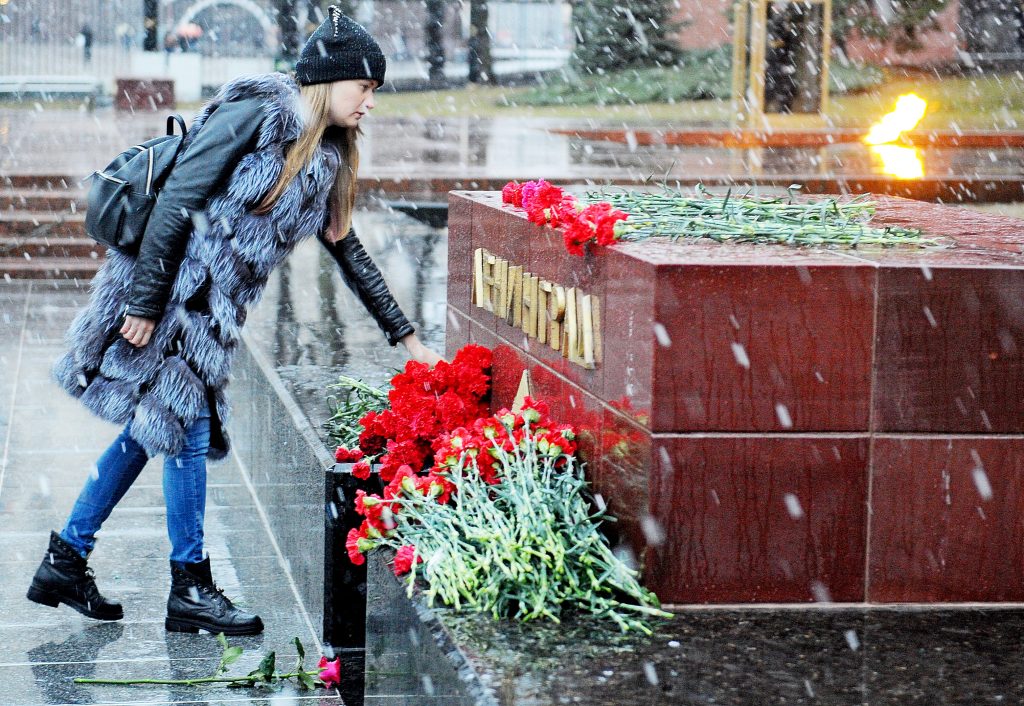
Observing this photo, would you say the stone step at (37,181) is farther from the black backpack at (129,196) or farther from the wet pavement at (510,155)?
the black backpack at (129,196)

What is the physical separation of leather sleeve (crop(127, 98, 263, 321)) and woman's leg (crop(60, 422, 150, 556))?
529 mm

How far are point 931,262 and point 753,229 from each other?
0.59 metres

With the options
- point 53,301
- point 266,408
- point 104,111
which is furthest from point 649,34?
point 266,408

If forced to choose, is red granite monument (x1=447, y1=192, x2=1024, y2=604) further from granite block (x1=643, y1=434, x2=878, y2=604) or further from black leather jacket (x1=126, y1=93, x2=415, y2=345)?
black leather jacket (x1=126, y1=93, x2=415, y2=345)

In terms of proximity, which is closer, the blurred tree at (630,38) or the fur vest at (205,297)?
the fur vest at (205,297)

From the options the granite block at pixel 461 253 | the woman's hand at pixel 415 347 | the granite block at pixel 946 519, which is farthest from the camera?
the granite block at pixel 461 253

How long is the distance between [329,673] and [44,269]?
365 inches

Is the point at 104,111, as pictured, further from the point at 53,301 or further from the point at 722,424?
the point at 722,424

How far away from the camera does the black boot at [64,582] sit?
4.54m

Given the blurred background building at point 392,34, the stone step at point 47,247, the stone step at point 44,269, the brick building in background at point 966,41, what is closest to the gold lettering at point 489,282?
the stone step at point 44,269

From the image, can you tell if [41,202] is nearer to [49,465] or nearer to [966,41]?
[49,465]

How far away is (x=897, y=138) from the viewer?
23656 millimetres

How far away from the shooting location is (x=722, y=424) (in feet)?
11.2

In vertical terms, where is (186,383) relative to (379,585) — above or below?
above
